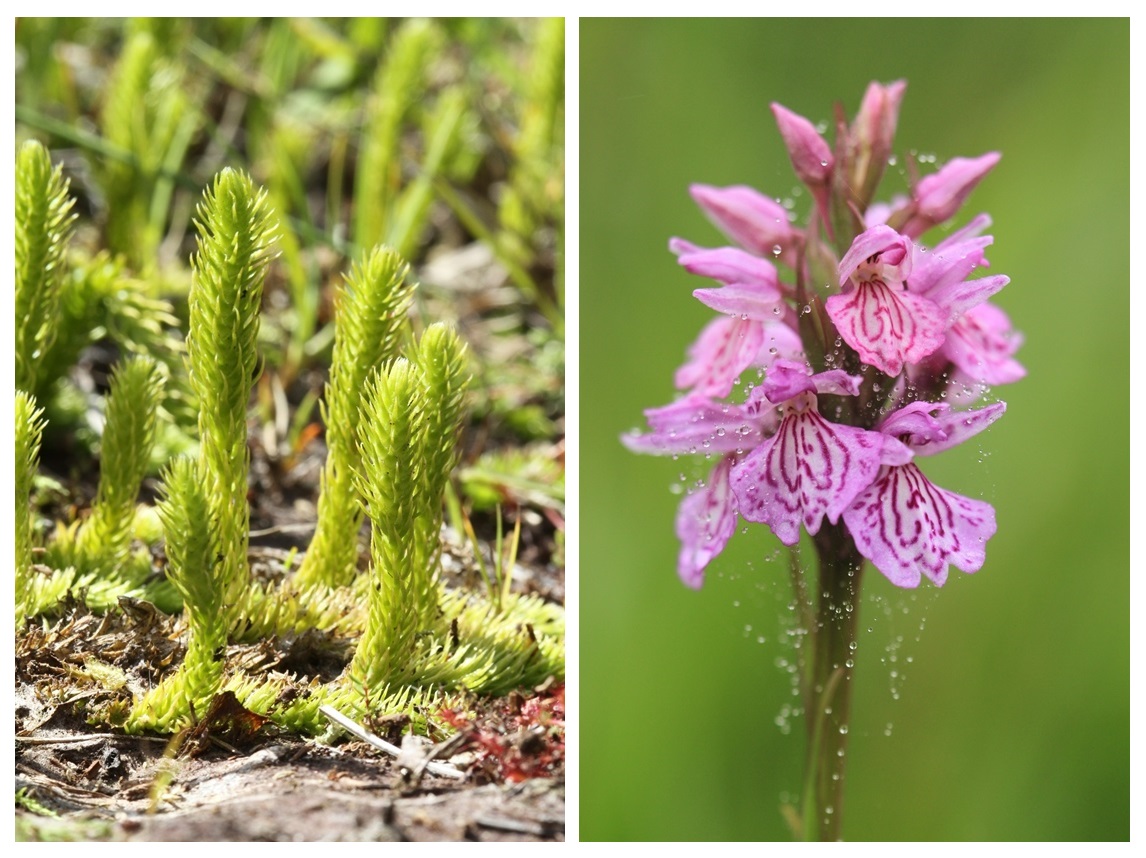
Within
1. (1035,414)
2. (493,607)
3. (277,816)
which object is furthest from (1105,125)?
(277,816)

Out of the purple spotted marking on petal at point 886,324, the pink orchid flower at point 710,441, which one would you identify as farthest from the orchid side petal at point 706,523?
the purple spotted marking on petal at point 886,324

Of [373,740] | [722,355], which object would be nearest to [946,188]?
[722,355]

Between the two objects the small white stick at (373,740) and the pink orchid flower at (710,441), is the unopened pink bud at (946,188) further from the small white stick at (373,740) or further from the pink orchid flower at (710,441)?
the small white stick at (373,740)

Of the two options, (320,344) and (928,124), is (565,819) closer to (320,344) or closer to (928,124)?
(320,344)

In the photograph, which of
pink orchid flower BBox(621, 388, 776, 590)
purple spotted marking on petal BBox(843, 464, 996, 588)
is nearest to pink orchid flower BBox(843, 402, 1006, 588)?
purple spotted marking on petal BBox(843, 464, 996, 588)

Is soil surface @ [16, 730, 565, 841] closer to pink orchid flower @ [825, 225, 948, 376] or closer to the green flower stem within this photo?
the green flower stem

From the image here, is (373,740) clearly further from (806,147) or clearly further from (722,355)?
(806,147)

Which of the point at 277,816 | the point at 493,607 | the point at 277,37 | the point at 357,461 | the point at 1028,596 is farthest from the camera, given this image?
the point at 277,37
